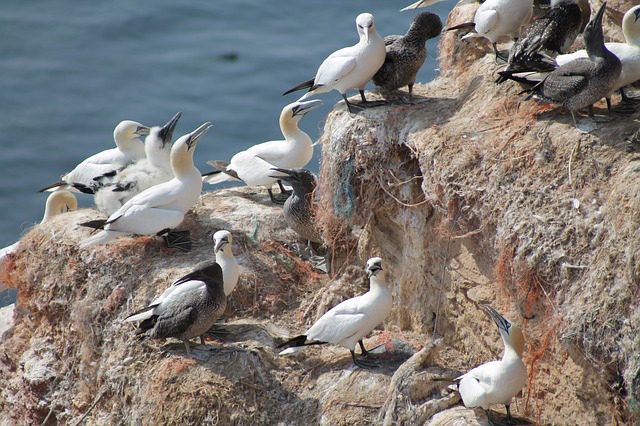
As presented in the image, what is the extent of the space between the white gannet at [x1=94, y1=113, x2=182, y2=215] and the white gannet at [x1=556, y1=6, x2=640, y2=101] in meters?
4.14

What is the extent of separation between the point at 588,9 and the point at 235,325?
4439 millimetres

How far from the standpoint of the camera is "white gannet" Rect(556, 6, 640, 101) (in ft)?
21.6

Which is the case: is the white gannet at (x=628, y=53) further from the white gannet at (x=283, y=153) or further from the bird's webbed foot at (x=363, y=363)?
the white gannet at (x=283, y=153)

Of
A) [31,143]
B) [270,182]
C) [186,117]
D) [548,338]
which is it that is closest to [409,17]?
[186,117]

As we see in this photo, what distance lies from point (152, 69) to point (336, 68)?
11689 mm

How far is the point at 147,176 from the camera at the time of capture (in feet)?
29.8

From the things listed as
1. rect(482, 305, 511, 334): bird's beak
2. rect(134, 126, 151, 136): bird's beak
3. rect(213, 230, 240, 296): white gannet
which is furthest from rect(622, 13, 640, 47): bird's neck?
rect(134, 126, 151, 136): bird's beak

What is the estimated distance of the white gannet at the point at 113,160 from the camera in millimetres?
9562

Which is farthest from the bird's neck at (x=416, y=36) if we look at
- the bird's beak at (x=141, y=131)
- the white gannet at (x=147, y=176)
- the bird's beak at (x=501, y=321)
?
the bird's beak at (x=141, y=131)

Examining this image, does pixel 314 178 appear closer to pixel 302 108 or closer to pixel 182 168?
pixel 302 108

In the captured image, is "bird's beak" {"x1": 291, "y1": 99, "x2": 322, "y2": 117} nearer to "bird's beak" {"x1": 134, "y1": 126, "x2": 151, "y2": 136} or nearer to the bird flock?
the bird flock

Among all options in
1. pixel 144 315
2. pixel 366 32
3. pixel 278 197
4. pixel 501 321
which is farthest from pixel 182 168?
pixel 501 321

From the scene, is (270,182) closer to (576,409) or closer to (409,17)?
(576,409)

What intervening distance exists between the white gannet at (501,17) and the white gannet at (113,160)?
400cm
